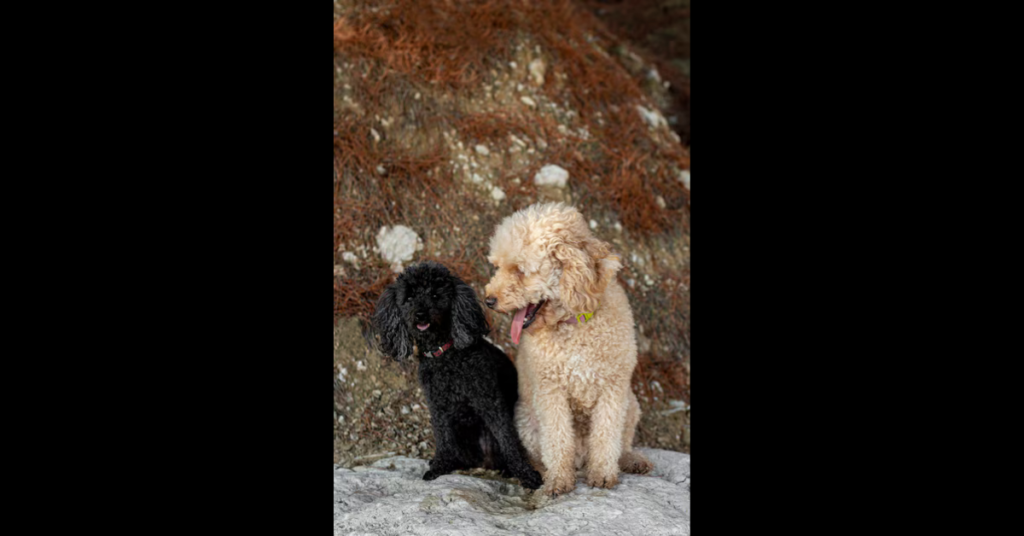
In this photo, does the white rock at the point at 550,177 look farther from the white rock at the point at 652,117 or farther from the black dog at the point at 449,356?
the black dog at the point at 449,356

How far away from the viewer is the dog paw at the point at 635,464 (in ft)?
10.6

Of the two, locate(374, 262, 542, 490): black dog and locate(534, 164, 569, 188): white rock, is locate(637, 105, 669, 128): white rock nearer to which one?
locate(534, 164, 569, 188): white rock

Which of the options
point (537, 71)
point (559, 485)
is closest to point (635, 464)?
point (559, 485)

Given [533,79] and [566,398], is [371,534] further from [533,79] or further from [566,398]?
[533,79]

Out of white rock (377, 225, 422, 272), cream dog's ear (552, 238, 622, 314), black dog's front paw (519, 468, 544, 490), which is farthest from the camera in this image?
white rock (377, 225, 422, 272)

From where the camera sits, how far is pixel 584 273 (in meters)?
2.75

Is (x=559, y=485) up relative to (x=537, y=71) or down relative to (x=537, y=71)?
down

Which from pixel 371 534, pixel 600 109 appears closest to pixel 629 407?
pixel 371 534

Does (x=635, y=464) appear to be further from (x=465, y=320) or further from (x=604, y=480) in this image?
(x=465, y=320)

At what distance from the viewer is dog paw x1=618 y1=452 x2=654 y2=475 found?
3.25m

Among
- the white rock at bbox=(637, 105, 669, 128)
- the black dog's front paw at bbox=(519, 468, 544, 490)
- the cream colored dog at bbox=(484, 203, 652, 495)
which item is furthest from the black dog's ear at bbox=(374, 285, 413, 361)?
the white rock at bbox=(637, 105, 669, 128)

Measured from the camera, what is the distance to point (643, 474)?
3246 mm

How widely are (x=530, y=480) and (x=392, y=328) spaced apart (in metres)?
0.92

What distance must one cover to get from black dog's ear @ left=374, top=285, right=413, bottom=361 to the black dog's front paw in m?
0.75
